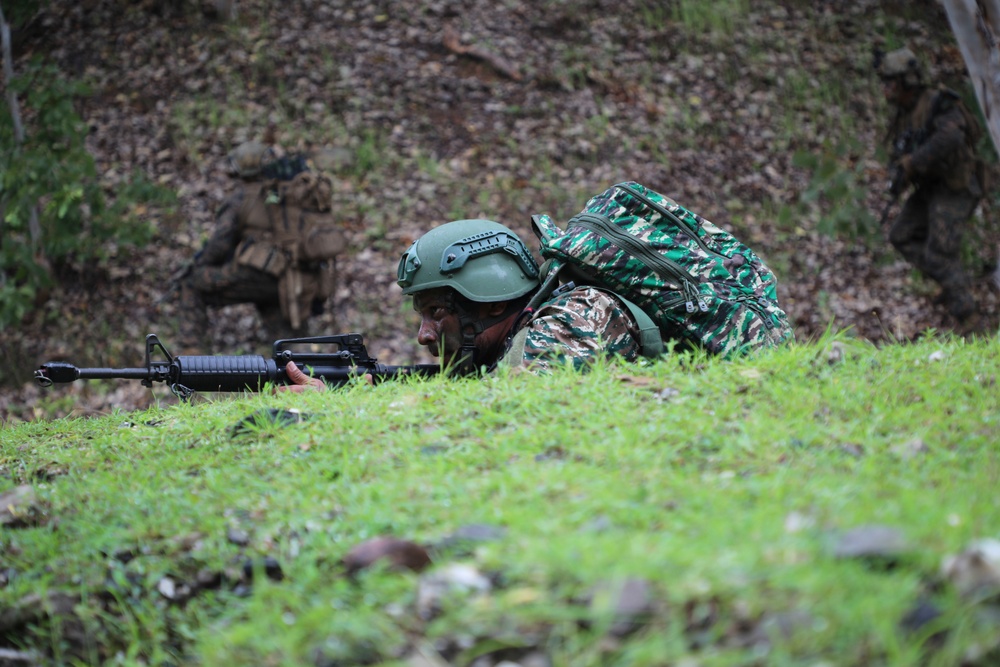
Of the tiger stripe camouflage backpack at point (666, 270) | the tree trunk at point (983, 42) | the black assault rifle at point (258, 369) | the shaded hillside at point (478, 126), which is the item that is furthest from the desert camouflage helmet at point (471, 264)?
the shaded hillside at point (478, 126)

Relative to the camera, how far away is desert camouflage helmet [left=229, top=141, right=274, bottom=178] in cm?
1047

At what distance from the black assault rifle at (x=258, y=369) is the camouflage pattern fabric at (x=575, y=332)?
0.73m

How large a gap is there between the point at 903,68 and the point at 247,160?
23.7 ft

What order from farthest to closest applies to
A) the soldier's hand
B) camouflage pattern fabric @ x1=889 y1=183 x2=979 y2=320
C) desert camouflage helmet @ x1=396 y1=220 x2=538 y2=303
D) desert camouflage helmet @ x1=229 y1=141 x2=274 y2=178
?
camouflage pattern fabric @ x1=889 y1=183 x2=979 y2=320
desert camouflage helmet @ x1=229 y1=141 x2=274 y2=178
the soldier's hand
desert camouflage helmet @ x1=396 y1=220 x2=538 y2=303

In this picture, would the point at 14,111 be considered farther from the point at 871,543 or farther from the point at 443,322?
the point at 871,543

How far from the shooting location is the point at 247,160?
10484 millimetres

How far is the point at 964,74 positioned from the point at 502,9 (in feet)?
24.8

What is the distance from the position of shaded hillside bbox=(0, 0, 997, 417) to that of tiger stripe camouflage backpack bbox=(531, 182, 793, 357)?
683 cm

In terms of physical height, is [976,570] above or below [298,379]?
above

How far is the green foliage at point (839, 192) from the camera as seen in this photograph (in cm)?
1312

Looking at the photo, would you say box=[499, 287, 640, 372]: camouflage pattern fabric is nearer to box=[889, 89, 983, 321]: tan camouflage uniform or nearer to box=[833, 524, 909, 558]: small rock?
box=[833, 524, 909, 558]: small rock

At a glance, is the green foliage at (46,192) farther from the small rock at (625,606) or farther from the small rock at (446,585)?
the small rock at (625,606)

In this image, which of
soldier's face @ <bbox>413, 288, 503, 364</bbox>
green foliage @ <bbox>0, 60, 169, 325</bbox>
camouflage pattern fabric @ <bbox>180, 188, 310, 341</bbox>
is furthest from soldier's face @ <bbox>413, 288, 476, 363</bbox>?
green foliage @ <bbox>0, 60, 169, 325</bbox>

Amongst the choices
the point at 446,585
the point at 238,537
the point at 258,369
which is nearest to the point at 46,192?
the point at 258,369
